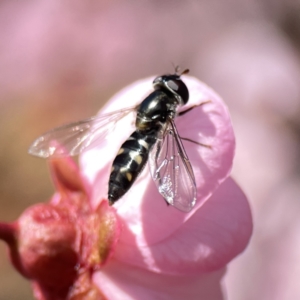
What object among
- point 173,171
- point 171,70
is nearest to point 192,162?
point 173,171

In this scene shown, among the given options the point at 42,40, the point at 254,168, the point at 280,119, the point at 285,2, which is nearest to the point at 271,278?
the point at 254,168

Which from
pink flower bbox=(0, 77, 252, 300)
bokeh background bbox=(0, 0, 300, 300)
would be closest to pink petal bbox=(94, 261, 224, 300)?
pink flower bbox=(0, 77, 252, 300)

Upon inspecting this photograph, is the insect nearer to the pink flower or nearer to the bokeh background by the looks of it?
the pink flower

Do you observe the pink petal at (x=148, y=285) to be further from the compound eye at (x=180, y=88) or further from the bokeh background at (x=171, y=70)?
the bokeh background at (x=171, y=70)

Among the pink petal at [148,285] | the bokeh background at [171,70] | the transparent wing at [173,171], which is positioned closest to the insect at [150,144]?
the transparent wing at [173,171]

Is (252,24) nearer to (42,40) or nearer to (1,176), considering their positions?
(42,40)
